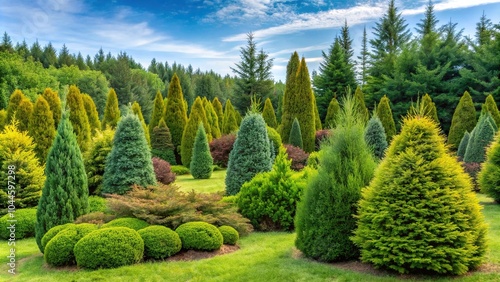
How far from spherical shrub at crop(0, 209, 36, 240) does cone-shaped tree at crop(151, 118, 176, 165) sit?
45.0 ft

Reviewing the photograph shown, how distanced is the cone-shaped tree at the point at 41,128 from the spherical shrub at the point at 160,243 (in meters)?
9.17

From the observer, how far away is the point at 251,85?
42.3 m

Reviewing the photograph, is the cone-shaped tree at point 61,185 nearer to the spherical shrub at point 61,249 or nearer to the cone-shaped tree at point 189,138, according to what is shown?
the spherical shrub at point 61,249

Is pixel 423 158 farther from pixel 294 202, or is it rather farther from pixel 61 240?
pixel 61 240

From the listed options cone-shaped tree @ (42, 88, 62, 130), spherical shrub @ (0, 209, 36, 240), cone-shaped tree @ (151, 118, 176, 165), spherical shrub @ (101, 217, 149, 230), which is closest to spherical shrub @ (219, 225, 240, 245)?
spherical shrub @ (101, 217, 149, 230)

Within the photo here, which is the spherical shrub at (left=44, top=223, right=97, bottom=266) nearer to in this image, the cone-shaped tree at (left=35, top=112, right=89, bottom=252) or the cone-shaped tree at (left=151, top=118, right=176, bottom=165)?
the cone-shaped tree at (left=35, top=112, right=89, bottom=252)

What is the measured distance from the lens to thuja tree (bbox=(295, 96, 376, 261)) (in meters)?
5.90

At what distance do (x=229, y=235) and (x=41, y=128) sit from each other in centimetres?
1005

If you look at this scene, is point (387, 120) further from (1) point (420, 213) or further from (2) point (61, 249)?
(2) point (61, 249)

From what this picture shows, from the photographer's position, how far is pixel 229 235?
7422 millimetres

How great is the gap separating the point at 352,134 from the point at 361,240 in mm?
1657

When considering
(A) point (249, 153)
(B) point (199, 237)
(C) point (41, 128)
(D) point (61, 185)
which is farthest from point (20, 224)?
(C) point (41, 128)

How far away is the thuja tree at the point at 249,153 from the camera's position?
10.7 meters

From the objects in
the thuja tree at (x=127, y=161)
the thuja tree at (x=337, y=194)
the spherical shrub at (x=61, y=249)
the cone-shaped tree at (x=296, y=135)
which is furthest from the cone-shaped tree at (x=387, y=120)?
the spherical shrub at (x=61, y=249)
